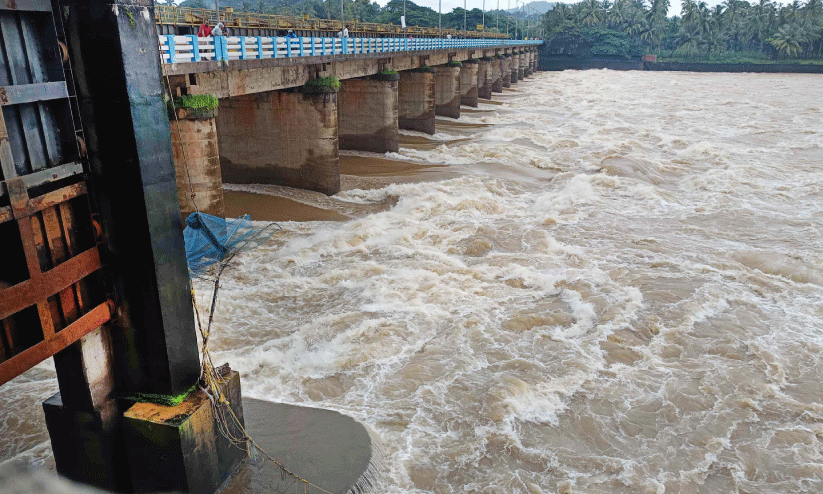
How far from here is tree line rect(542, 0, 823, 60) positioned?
108 m

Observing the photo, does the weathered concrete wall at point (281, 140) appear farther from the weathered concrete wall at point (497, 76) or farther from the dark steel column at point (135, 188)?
the weathered concrete wall at point (497, 76)

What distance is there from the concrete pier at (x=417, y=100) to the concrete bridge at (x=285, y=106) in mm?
65

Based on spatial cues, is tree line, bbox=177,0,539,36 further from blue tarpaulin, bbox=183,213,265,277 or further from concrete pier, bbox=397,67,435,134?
blue tarpaulin, bbox=183,213,265,277

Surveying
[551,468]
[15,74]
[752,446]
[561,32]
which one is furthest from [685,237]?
[561,32]

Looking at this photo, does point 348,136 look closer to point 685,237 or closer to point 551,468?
point 685,237

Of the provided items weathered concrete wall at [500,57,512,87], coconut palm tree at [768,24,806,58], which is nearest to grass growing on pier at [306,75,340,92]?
weathered concrete wall at [500,57,512,87]

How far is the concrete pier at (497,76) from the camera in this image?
70.8 m

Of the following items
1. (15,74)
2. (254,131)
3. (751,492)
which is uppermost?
(15,74)

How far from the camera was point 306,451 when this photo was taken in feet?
26.0

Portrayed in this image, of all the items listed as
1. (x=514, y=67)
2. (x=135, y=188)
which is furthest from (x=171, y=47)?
(x=514, y=67)

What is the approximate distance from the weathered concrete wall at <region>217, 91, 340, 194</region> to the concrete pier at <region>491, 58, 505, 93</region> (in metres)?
50.5

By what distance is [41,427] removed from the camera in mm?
8961

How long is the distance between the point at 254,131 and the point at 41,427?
16.6 m

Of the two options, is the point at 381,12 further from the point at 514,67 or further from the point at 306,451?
the point at 306,451
